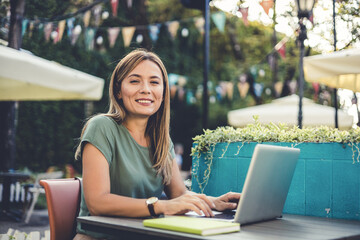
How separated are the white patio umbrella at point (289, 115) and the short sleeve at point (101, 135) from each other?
6764 millimetres

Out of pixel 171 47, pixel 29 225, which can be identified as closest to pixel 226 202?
pixel 29 225

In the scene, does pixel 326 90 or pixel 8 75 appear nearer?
pixel 8 75

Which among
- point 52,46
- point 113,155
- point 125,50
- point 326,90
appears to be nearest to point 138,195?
point 113,155

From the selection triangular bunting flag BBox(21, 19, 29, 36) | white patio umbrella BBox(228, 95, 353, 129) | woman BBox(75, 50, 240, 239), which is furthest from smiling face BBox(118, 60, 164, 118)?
white patio umbrella BBox(228, 95, 353, 129)

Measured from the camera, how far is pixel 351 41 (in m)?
5.18

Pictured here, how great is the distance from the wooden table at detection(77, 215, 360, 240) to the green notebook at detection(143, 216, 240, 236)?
2 cm

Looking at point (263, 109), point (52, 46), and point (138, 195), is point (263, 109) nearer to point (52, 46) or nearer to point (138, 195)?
point (52, 46)

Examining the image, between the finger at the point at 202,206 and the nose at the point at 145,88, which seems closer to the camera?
the finger at the point at 202,206

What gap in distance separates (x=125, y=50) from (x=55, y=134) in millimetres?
3299

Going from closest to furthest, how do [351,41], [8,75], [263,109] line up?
[8,75] → [351,41] → [263,109]

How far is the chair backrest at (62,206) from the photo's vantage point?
2.26 meters

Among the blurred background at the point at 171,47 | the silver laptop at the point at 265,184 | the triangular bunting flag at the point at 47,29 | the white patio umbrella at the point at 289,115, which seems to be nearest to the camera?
the silver laptop at the point at 265,184

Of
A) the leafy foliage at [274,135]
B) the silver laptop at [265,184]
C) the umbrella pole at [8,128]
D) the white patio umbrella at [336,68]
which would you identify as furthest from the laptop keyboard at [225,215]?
the umbrella pole at [8,128]

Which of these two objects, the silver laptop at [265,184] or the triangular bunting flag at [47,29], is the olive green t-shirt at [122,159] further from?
the triangular bunting flag at [47,29]
